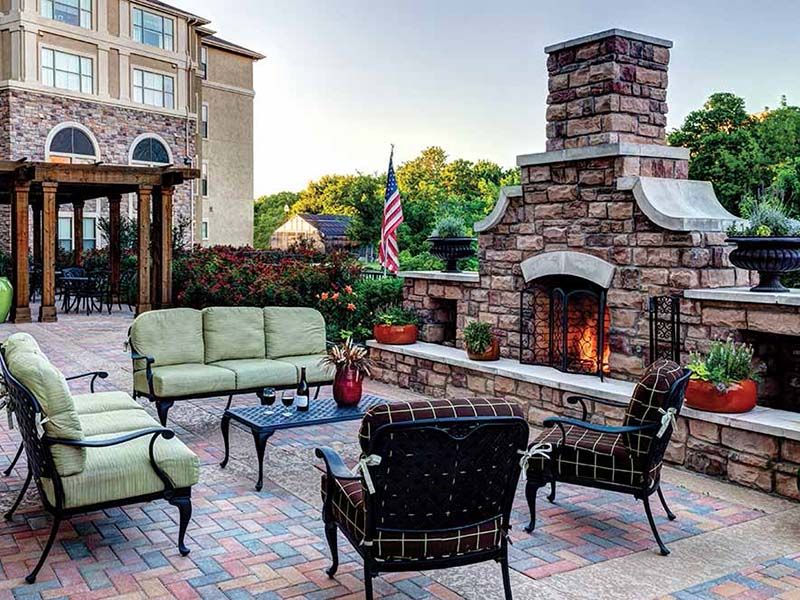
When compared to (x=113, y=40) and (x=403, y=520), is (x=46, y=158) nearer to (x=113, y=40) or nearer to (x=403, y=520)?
(x=113, y=40)

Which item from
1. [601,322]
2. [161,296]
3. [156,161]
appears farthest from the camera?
[156,161]

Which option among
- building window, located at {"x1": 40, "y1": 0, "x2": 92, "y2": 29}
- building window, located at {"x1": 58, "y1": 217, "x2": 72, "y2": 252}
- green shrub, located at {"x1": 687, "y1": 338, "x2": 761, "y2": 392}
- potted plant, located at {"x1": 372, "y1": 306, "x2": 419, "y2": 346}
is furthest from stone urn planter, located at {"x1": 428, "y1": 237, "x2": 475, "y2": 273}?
building window, located at {"x1": 40, "y1": 0, "x2": 92, "y2": 29}

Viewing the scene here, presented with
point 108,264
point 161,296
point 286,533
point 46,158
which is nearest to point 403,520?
point 286,533

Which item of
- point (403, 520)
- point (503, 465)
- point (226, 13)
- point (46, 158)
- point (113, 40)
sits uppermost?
point (226, 13)

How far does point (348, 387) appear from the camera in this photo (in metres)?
5.62

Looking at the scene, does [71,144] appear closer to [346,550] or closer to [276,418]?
[276,418]

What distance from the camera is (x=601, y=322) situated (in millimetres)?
6602

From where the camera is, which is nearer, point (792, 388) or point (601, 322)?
point (792, 388)

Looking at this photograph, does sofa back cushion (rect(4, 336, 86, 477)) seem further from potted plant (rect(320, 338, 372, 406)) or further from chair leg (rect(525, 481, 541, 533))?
chair leg (rect(525, 481, 541, 533))

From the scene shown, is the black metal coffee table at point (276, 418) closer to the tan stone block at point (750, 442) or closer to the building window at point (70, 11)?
the tan stone block at point (750, 442)

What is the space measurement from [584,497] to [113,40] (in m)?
24.3

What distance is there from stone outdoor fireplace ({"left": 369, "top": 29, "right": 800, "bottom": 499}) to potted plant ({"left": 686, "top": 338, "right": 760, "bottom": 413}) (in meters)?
0.09

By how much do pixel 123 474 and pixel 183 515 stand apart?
374 millimetres

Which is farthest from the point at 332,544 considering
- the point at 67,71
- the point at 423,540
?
the point at 67,71
